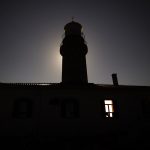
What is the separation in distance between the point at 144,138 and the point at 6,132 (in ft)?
38.9

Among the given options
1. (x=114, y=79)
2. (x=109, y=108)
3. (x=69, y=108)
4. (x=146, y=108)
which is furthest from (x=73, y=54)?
(x=146, y=108)

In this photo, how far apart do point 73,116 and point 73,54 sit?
900 cm

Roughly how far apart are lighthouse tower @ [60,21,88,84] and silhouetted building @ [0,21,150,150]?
4.26 meters

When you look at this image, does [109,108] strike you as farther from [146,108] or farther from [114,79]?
[114,79]

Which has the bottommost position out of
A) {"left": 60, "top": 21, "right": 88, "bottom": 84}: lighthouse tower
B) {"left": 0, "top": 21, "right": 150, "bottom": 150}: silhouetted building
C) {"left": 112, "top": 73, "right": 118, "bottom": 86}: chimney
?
{"left": 0, "top": 21, "right": 150, "bottom": 150}: silhouetted building


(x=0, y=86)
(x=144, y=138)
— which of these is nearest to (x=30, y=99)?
(x=0, y=86)

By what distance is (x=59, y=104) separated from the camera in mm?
14797

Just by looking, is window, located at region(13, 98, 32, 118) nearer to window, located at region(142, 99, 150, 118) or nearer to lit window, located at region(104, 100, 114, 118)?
lit window, located at region(104, 100, 114, 118)

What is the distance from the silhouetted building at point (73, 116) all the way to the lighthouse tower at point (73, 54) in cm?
426

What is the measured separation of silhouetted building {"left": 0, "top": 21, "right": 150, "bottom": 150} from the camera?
44.6 ft

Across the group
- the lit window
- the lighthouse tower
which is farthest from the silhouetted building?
the lighthouse tower

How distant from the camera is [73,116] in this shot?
14.7 m

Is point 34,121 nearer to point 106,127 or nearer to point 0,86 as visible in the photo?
point 0,86

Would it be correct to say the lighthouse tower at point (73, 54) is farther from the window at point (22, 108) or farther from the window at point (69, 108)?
the window at point (22, 108)
